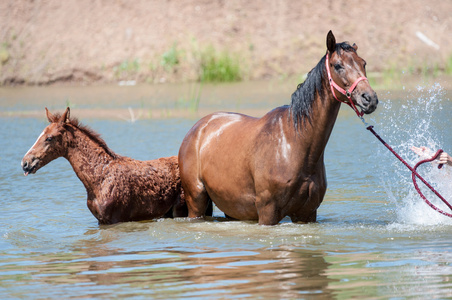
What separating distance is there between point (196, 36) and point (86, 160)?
16.1 meters

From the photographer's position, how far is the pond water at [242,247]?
5.59 m

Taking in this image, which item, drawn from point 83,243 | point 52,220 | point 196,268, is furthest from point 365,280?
point 52,220

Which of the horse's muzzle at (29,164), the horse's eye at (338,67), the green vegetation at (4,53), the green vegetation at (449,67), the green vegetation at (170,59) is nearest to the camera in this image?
the horse's eye at (338,67)

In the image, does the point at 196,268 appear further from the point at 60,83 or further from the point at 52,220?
the point at 60,83

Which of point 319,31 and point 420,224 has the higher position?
point 319,31

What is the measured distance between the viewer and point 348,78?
653 centimetres

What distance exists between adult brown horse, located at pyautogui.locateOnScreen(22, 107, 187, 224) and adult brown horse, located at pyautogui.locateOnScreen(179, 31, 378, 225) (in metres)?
0.63

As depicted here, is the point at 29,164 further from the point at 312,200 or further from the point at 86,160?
the point at 312,200

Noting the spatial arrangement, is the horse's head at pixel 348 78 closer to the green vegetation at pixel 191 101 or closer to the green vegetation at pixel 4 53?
the green vegetation at pixel 191 101

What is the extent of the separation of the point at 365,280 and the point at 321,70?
2092 millimetres

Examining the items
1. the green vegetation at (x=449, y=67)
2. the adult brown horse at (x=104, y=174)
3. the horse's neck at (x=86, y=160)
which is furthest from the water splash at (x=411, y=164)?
the horse's neck at (x=86, y=160)

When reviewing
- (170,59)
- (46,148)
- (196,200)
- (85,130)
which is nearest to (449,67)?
(170,59)

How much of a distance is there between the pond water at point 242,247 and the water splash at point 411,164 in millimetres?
32

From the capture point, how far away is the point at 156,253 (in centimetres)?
685
